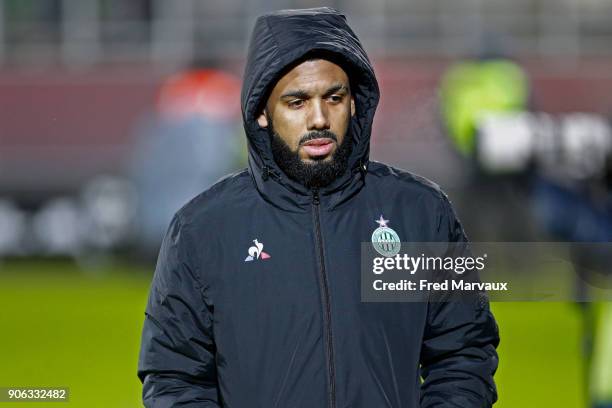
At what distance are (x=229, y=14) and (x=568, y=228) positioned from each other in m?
9.38

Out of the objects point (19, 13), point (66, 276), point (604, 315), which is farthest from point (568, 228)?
point (19, 13)

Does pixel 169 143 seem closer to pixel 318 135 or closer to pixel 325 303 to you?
pixel 318 135

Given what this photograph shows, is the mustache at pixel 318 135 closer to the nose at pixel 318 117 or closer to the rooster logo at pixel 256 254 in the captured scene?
the nose at pixel 318 117

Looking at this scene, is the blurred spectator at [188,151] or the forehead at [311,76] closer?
the forehead at [311,76]

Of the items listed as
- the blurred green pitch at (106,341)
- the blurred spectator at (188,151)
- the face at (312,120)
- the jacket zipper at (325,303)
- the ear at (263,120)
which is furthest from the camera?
the blurred spectator at (188,151)

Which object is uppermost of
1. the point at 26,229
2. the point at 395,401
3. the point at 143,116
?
the point at 143,116

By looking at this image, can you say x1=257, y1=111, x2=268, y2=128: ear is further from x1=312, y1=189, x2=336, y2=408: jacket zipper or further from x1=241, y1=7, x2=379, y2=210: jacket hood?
x1=312, y1=189, x2=336, y2=408: jacket zipper

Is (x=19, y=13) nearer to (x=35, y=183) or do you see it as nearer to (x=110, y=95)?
(x=110, y=95)

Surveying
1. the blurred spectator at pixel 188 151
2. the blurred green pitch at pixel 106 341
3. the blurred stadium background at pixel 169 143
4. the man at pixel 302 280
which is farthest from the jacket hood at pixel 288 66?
the blurred spectator at pixel 188 151

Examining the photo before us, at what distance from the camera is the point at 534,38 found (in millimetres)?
14461

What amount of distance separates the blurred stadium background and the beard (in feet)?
9.41

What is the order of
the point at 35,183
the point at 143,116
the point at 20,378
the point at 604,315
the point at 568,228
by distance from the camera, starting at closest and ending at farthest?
the point at 604,315 → the point at 568,228 → the point at 20,378 → the point at 35,183 → the point at 143,116

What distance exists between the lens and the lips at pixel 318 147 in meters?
2.37

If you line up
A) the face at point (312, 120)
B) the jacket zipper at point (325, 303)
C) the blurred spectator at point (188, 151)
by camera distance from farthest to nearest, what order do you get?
the blurred spectator at point (188, 151)
the face at point (312, 120)
the jacket zipper at point (325, 303)
